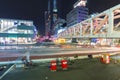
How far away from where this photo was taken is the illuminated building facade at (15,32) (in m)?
110

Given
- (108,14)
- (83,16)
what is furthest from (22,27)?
(108,14)

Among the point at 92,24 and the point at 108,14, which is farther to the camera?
the point at 92,24

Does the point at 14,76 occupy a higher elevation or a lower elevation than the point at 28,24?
lower

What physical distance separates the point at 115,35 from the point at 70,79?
18028 mm

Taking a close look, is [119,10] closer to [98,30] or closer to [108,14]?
[108,14]

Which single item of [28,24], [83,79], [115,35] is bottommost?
[83,79]

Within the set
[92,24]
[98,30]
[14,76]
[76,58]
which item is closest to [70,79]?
[14,76]

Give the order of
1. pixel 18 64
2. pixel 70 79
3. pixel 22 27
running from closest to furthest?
pixel 70 79, pixel 18 64, pixel 22 27

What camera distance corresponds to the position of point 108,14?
29875mm

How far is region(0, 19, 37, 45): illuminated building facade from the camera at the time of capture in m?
110

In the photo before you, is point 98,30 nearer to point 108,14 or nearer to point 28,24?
point 108,14

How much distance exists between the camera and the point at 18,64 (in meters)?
17.5

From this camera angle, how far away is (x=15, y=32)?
4503 inches

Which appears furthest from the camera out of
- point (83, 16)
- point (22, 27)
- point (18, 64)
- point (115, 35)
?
point (83, 16)
